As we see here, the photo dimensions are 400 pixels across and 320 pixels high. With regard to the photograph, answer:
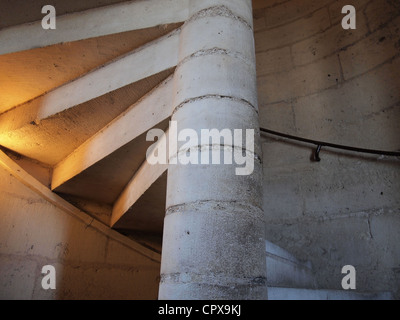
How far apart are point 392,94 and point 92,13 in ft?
7.93

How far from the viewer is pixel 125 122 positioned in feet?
7.35

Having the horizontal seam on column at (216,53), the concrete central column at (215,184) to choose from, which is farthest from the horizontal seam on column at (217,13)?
the horizontal seam on column at (216,53)

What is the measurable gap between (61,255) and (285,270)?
1.86 metres

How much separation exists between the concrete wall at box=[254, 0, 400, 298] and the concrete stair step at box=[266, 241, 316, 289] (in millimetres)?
171

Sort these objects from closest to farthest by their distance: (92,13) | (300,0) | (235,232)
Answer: (235,232) < (92,13) < (300,0)

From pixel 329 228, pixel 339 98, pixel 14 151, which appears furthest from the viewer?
pixel 339 98

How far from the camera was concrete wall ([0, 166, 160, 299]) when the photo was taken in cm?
250

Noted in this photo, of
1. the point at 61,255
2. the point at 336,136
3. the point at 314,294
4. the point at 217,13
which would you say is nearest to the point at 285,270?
the point at 314,294

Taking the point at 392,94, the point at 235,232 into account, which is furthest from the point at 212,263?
the point at 392,94

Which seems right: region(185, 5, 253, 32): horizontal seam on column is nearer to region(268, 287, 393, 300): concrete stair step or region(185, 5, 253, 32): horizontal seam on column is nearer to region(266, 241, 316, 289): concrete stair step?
region(266, 241, 316, 289): concrete stair step

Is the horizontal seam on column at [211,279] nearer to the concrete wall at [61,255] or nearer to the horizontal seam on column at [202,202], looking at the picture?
the horizontal seam on column at [202,202]

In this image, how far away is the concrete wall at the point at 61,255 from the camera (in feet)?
8.21

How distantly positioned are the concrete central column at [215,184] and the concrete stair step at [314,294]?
26cm
